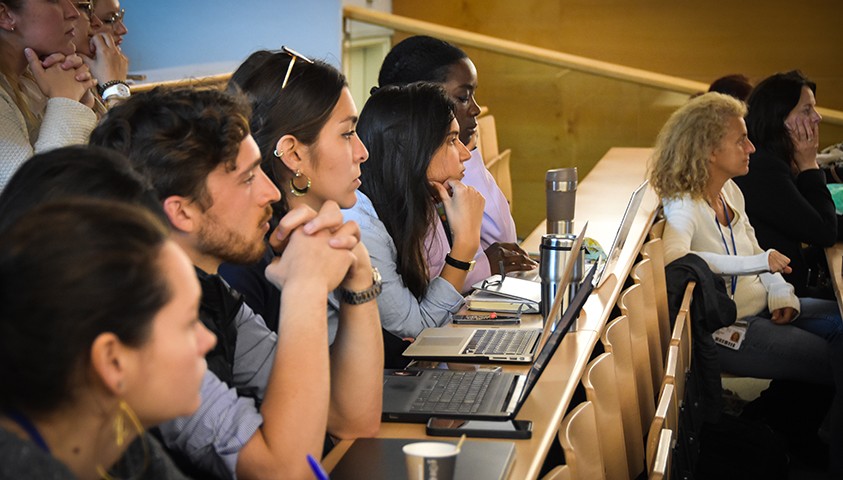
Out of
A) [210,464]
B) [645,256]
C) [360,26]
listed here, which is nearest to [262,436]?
[210,464]

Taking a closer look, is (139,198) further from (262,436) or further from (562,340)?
(562,340)

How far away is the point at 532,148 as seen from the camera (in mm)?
6652

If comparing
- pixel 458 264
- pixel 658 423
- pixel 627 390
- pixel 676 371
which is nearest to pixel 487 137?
pixel 458 264

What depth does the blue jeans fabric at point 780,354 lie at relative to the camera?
3.39 metres

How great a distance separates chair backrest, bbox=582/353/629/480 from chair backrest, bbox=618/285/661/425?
0.46 m

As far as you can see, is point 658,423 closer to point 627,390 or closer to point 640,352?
point 627,390

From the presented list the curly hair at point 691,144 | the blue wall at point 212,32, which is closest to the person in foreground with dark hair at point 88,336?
the curly hair at point 691,144

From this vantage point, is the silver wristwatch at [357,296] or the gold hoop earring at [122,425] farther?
the silver wristwatch at [357,296]

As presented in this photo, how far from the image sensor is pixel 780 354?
3422 millimetres

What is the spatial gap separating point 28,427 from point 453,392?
3.29 feet

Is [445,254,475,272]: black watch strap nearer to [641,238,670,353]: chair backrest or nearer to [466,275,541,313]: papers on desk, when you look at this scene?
[466,275,541,313]: papers on desk

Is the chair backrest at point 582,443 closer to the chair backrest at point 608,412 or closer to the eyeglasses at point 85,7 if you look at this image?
the chair backrest at point 608,412

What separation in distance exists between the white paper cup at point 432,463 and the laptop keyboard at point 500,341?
0.84 meters

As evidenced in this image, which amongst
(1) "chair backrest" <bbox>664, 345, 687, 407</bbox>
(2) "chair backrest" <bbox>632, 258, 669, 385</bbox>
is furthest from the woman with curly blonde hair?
(1) "chair backrest" <bbox>664, 345, 687, 407</bbox>
